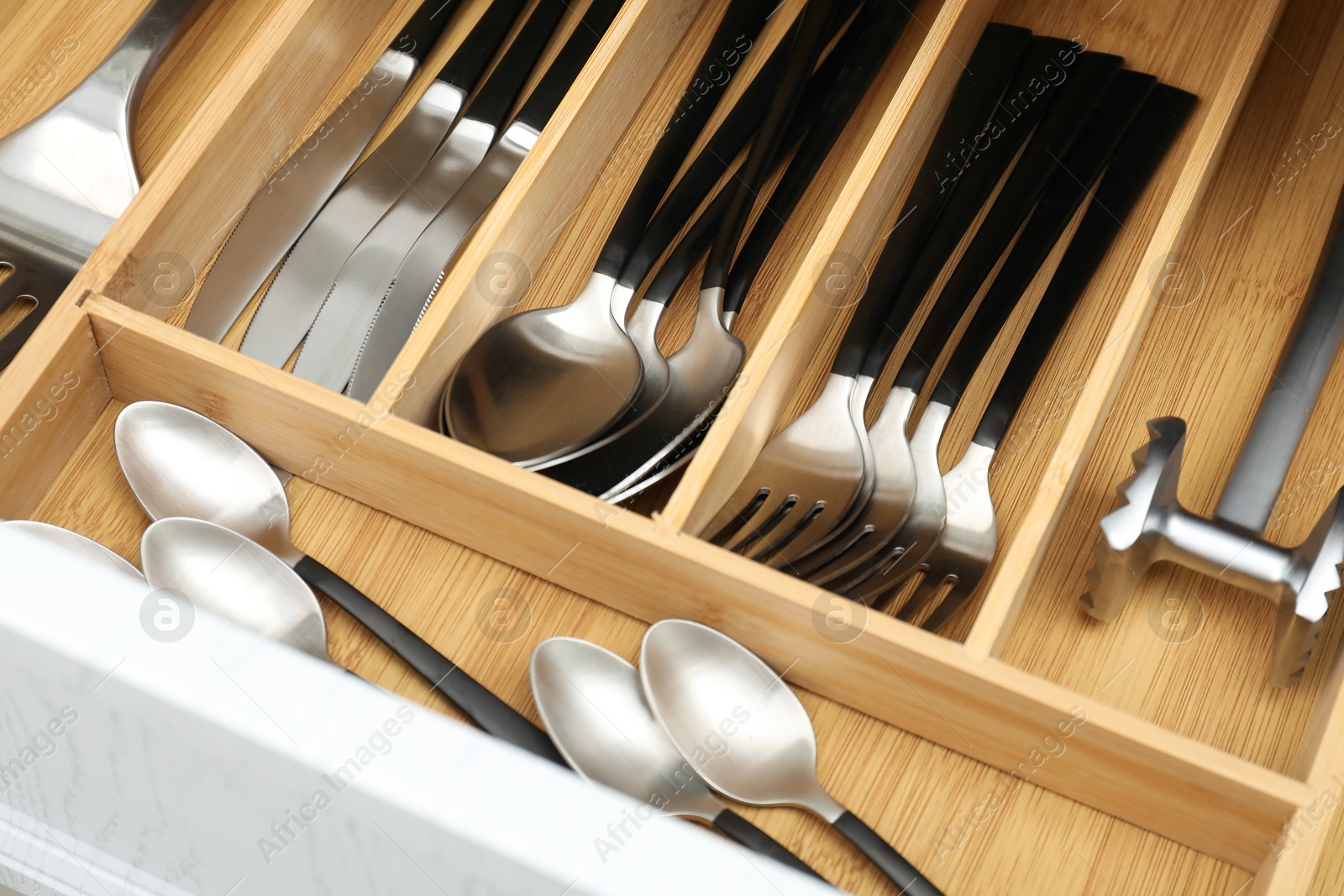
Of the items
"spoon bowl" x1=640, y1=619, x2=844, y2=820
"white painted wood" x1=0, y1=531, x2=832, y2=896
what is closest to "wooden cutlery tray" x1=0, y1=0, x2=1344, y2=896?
"spoon bowl" x1=640, y1=619, x2=844, y2=820

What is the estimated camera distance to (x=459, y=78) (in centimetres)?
81

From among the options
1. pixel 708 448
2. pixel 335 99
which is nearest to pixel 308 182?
pixel 335 99

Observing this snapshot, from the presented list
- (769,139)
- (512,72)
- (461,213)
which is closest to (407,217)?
(461,213)

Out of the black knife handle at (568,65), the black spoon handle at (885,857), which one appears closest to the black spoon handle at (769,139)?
the black knife handle at (568,65)

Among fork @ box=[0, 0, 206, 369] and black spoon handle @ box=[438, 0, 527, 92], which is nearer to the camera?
fork @ box=[0, 0, 206, 369]

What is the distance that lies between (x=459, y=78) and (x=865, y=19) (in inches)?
12.8

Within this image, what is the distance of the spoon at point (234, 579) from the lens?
2.05ft

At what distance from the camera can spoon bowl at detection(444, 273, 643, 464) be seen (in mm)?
671

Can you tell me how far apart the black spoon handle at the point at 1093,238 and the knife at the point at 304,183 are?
510mm

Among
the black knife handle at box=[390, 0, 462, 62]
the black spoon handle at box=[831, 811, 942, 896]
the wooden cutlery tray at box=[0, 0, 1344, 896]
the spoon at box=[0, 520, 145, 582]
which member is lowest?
the spoon at box=[0, 520, 145, 582]

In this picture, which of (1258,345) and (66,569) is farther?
(1258,345)

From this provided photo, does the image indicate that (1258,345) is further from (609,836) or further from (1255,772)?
(609,836)

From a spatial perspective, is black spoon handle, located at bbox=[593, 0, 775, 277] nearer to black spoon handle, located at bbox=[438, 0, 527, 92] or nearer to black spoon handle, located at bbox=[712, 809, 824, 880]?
black spoon handle, located at bbox=[438, 0, 527, 92]

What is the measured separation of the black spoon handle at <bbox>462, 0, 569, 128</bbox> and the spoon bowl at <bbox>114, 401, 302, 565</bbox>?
1.02ft
